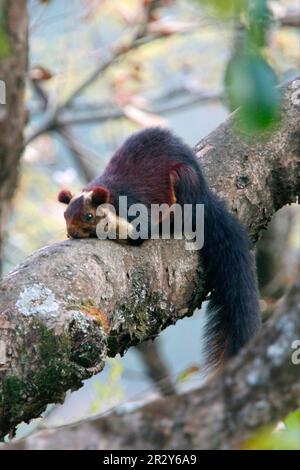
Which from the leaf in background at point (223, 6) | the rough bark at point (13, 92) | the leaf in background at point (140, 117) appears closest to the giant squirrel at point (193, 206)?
the rough bark at point (13, 92)

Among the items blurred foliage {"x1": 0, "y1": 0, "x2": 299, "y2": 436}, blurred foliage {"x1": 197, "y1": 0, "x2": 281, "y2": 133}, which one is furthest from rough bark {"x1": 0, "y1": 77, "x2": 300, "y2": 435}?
blurred foliage {"x1": 0, "y1": 0, "x2": 299, "y2": 436}

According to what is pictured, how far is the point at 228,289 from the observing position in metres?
3.09

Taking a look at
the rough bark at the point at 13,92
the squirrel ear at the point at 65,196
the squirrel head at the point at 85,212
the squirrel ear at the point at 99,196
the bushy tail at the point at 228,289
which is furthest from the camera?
the rough bark at the point at 13,92

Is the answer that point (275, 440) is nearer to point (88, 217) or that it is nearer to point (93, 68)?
point (88, 217)

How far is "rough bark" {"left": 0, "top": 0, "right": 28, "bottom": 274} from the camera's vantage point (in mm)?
4715

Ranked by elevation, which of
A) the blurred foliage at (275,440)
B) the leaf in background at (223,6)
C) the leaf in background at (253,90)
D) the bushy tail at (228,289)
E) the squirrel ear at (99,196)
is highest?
the leaf in background at (223,6)

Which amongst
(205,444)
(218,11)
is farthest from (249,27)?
(205,444)

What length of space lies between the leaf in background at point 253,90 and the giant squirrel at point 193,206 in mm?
1731

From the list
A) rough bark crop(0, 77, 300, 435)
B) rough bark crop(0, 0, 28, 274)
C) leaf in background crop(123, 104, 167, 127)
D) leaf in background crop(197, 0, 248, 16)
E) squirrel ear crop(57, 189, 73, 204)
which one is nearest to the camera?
leaf in background crop(197, 0, 248, 16)

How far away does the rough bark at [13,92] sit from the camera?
4715mm

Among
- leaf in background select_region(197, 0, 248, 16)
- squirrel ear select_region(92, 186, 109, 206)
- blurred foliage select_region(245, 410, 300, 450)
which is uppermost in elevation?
leaf in background select_region(197, 0, 248, 16)

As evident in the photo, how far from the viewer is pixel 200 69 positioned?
8172 millimetres

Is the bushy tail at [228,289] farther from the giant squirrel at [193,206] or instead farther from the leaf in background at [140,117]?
the leaf in background at [140,117]

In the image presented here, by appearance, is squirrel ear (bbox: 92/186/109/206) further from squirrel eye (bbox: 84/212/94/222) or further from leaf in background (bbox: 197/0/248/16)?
leaf in background (bbox: 197/0/248/16)
